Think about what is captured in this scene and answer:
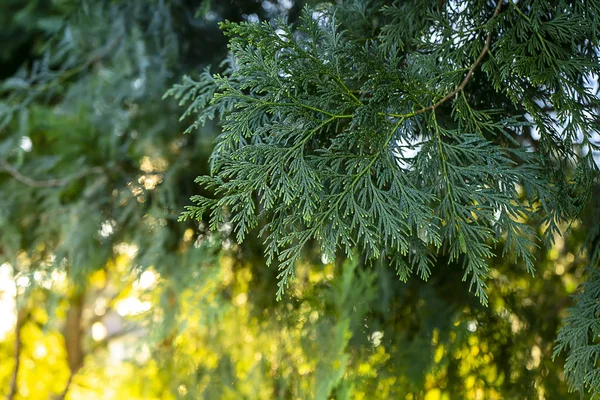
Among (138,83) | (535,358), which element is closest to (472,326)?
(535,358)

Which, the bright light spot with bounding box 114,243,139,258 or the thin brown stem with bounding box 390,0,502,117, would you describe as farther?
the bright light spot with bounding box 114,243,139,258

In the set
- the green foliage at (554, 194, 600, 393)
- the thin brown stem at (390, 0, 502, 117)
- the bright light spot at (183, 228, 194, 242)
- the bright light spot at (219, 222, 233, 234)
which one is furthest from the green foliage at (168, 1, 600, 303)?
the bright light spot at (183, 228, 194, 242)

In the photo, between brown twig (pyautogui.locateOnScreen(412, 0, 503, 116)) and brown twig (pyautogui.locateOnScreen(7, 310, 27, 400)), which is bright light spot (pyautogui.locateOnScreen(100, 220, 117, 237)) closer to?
brown twig (pyautogui.locateOnScreen(7, 310, 27, 400))

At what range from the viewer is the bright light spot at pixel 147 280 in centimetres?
109

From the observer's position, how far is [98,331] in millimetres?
2412

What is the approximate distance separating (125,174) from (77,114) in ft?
0.67

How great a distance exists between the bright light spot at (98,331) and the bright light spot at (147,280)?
137 cm

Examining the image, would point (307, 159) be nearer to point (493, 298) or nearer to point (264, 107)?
point (264, 107)

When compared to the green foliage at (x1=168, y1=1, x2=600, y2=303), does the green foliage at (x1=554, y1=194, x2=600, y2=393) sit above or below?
below

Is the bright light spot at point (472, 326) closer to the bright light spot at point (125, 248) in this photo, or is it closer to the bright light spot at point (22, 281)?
the bright light spot at point (125, 248)

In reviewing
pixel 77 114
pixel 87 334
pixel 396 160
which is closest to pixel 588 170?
pixel 396 160

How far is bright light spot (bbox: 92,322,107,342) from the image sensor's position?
2367mm

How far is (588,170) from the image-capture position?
0.57 m

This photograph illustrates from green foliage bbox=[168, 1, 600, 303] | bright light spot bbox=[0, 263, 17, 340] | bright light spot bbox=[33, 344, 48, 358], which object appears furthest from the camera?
bright light spot bbox=[33, 344, 48, 358]
